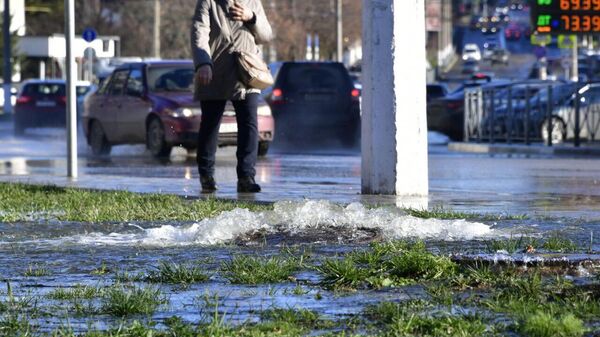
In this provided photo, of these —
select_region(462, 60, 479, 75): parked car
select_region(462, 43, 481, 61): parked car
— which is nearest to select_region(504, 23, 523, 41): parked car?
select_region(462, 43, 481, 61): parked car

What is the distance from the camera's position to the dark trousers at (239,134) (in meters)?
12.1

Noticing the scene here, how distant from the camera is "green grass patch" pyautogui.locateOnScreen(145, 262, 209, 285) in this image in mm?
6398

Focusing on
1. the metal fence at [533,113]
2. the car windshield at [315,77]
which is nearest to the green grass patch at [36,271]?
the car windshield at [315,77]

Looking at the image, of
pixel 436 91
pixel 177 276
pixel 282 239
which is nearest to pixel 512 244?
pixel 282 239

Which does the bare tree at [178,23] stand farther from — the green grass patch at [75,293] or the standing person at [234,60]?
the green grass patch at [75,293]

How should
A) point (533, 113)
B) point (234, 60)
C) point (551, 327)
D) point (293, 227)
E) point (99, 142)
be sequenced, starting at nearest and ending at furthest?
point (551, 327)
point (293, 227)
point (234, 60)
point (99, 142)
point (533, 113)

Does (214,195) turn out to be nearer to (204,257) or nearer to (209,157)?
(209,157)

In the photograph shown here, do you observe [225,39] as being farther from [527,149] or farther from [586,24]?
[586,24]

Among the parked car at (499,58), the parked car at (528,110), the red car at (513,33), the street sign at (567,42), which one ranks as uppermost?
the red car at (513,33)

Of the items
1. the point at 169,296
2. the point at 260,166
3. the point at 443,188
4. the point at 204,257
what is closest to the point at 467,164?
the point at 260,166

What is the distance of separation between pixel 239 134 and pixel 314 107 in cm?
1412

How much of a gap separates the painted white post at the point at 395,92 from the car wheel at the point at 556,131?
1788 cm

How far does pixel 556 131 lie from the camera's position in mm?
29469

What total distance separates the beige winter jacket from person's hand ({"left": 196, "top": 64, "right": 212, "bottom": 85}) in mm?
273
